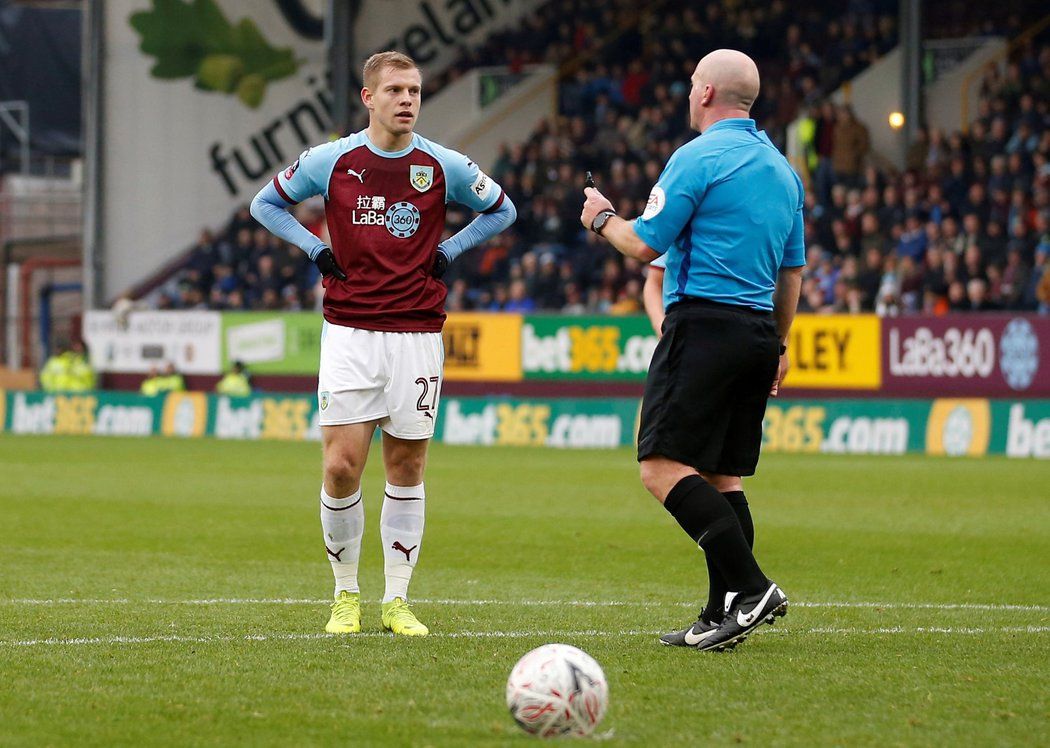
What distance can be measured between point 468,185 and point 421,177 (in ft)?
0.76

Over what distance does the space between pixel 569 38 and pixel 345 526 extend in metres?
27.2

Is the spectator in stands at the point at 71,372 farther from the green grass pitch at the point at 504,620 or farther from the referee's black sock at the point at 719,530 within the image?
the referee's black sock at the point at 719,530

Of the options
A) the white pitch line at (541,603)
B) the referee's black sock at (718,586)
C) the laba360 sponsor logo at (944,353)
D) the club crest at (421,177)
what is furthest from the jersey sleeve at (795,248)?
the laba360 sponsor logo at (944,353)

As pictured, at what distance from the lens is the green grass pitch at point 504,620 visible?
4902 millimetres

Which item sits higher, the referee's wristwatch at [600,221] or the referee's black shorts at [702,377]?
the referee's wristwatch at [600,221]

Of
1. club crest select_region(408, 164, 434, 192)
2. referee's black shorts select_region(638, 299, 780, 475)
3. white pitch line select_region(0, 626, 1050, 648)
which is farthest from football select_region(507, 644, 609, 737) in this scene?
club crest select_region(408, 164, 434, 192)

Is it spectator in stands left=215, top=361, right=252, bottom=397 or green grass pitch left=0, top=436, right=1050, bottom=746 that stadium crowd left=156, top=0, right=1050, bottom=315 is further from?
green grass pitch left=0, top=436, right=1050, bottom=746

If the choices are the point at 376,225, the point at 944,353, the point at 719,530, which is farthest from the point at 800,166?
the point at 719,530

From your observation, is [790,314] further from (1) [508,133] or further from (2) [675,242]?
(1) [508,133]

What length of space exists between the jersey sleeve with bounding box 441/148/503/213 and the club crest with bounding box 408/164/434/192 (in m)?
0.08

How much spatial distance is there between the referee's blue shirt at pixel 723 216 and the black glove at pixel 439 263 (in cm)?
101

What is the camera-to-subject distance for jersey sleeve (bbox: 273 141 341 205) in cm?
677

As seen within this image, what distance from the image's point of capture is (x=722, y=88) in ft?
20.5

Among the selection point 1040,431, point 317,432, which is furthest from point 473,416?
point 1040,431
